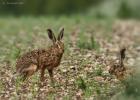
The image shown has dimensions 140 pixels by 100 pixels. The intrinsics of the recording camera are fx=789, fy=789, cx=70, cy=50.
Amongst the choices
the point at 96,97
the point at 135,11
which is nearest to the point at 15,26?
the point at 135,11

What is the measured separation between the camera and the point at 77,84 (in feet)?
46.4

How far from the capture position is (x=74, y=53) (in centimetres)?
1683

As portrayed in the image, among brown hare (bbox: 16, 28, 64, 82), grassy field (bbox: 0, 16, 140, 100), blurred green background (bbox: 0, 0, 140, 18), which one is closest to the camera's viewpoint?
brown hare (bbox: 16, 28, 64, 82)

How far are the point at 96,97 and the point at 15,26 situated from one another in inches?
395

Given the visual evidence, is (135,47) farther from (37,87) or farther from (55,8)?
(55,8)

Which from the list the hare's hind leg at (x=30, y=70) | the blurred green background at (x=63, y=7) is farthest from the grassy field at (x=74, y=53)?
the blurred green background at (x=63, y=7)

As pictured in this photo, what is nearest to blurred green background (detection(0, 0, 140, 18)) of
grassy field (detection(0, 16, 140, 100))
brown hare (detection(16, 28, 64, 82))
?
grassy field (detection(0, 16, 140, 100))

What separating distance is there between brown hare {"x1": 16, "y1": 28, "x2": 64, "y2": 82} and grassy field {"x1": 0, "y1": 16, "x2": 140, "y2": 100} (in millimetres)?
345

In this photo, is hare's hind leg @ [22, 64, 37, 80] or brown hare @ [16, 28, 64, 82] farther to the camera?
hare's hind leg @ [22, 64, 37, 80]

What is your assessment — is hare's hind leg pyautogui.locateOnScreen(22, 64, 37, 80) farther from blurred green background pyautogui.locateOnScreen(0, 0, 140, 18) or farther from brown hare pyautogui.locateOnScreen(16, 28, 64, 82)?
blurred green background pyautogui.locateOnScreen(0, 0, 140, 18)

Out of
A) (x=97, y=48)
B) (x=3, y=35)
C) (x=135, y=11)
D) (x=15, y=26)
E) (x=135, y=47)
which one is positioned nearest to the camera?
(x=97, y=48)

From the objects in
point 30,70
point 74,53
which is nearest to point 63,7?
point 74,53

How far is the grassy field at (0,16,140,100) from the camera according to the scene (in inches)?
542

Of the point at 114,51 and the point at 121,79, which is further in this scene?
the point at 114,51
